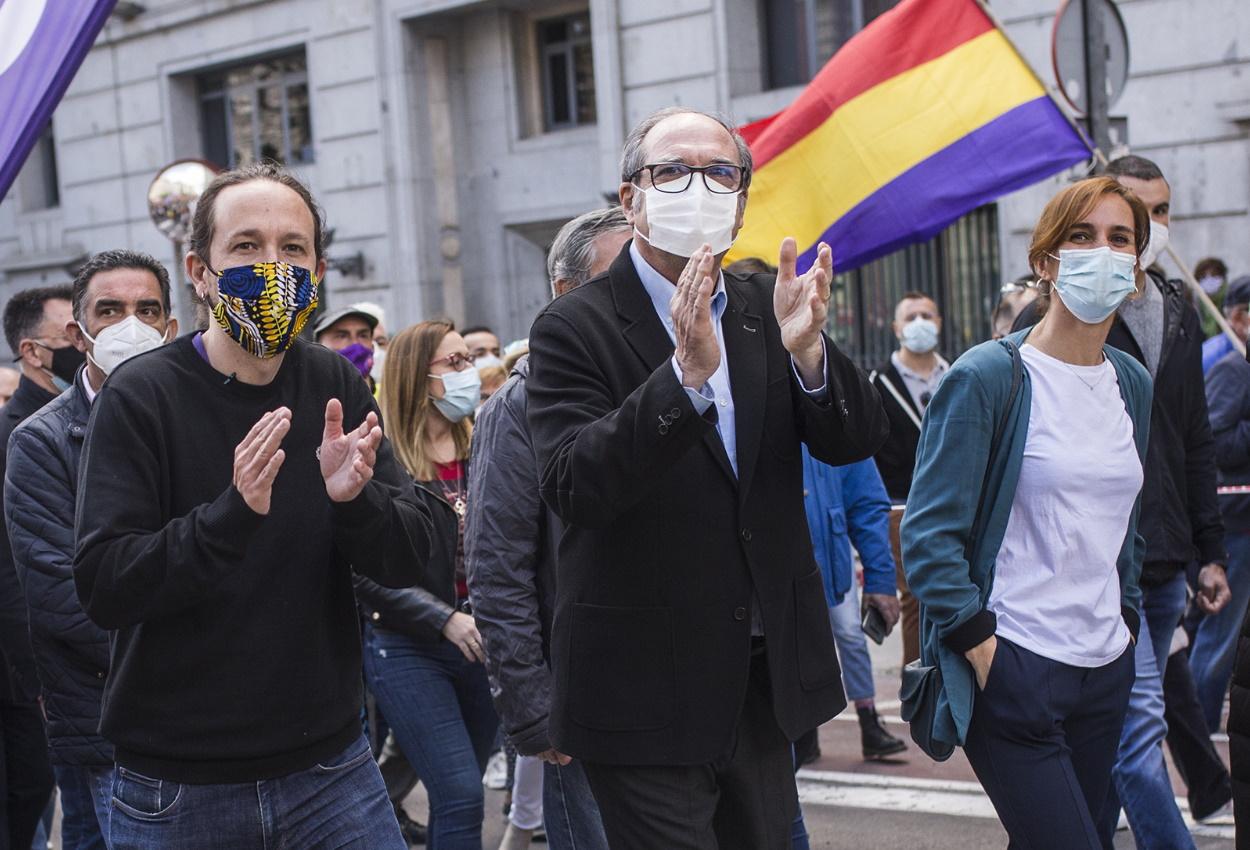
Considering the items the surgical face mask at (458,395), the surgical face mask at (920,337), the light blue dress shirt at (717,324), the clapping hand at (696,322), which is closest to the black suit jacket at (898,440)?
the surgical face mask at (920,337)

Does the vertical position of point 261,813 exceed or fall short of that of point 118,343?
it falls short

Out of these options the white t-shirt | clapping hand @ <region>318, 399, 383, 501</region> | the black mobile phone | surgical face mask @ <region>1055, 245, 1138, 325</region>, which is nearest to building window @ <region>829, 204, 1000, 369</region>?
the black mobile phone

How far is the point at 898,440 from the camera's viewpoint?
311 inches

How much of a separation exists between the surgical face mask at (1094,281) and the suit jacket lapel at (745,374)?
1030mm

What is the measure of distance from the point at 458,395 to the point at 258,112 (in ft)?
54.1

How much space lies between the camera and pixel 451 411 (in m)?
5.63

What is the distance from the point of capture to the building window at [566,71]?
18.2 metres

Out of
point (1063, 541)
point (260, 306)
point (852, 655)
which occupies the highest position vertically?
point (260, 306)

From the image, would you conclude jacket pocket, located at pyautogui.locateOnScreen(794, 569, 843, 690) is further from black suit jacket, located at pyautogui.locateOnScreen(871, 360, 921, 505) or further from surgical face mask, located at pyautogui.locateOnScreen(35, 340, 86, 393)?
black suit jacket, located at pyautogui.locateOnScreen(871, 360, 921, 505)

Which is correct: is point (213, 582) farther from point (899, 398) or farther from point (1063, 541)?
point (899, 398)

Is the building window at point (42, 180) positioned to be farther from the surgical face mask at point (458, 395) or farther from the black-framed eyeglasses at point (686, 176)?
the black-framed eyeglasses at point (686, 176)

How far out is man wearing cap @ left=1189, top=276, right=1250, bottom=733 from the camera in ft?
22.6

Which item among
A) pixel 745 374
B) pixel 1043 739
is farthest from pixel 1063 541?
pixel 745 374

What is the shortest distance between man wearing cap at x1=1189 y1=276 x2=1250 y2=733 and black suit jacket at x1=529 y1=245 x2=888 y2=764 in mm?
4211
